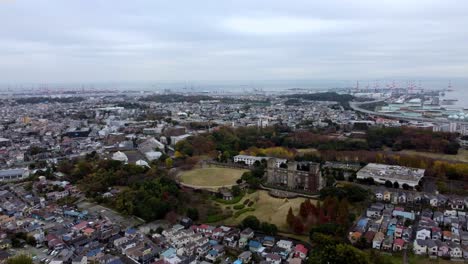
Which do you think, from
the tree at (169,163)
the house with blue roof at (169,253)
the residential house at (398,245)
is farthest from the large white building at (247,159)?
the house with blue roof at (169,253)

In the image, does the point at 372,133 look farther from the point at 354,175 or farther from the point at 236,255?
the point at 236,255

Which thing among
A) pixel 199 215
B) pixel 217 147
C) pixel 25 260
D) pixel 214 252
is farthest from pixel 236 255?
pixel 217 147

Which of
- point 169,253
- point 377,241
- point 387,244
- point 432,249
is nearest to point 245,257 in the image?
point 169,253

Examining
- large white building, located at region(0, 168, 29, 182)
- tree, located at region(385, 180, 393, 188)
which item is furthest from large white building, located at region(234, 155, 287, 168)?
large white building, located at region(0, 168, 29, 182)

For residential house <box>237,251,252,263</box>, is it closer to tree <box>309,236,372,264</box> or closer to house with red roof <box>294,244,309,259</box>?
house with red roof <box>294,244,309,259</box>

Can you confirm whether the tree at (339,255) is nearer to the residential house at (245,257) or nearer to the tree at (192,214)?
the residential house at (245,257)

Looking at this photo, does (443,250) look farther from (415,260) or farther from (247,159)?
(247,159)
